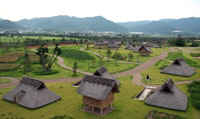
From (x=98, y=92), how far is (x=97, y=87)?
A: 807 millimetres

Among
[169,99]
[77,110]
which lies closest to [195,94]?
[169,99]

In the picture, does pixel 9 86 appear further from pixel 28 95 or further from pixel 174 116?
pixel 174 116

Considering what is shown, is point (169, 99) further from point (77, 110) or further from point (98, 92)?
point (77, 110)

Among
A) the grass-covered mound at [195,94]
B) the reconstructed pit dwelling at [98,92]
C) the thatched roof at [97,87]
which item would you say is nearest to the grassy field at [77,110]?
the grass-covered mound at [195,94]

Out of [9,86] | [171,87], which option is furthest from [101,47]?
[171,87]

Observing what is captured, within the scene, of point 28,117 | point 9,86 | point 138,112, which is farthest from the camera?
point 9,86

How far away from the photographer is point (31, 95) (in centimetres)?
2608

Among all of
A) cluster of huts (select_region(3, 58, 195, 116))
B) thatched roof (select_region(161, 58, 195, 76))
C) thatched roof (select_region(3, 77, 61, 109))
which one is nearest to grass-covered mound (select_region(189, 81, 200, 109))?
cluster of huts (select_region(3, 58, 195, 116))

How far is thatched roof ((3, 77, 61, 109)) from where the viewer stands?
25.7 meters

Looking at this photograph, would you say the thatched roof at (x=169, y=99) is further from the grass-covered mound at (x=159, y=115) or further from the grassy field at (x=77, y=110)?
the grass-covered mound at (x=159, y=115)

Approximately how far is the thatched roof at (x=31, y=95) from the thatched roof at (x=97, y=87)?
592cm

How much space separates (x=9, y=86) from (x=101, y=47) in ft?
255

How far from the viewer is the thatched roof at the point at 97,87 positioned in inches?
909

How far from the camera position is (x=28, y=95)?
86.3 ft
